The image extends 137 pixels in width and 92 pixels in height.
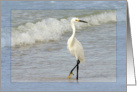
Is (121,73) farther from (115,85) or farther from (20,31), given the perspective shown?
(20,31)

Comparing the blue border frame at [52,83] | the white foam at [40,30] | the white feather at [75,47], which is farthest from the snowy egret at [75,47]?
the blue border frame at [52,83]

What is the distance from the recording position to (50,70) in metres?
9.12

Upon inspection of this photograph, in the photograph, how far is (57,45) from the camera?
920 centimetres

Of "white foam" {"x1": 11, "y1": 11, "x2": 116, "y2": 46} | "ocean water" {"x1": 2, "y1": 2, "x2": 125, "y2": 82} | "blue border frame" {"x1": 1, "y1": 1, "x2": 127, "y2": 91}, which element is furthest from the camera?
"white foam" {"x1": 11, "y1": 11, "x2": 116, "y2": 46}

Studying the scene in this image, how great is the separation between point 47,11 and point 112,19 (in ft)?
4.20

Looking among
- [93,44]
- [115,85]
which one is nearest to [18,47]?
[93,44]

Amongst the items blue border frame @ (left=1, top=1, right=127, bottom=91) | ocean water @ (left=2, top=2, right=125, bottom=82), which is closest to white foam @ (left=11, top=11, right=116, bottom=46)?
ocean water @ (left=2, top=2, right=125, bottom=82)

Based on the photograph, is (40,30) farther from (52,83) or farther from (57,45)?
(52,83)

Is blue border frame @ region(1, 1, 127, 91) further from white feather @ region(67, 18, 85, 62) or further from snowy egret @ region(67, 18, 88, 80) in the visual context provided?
white feather @ region(67, 18, 85, 62)

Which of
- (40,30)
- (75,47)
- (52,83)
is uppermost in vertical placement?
(40,30)

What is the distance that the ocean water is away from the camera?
911 centimetres

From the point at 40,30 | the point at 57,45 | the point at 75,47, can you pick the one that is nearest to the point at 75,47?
the point at 75,47

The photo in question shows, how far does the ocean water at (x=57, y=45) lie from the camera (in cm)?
911

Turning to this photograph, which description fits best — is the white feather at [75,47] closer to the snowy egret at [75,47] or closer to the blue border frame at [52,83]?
the snowy egret at [75,47]
